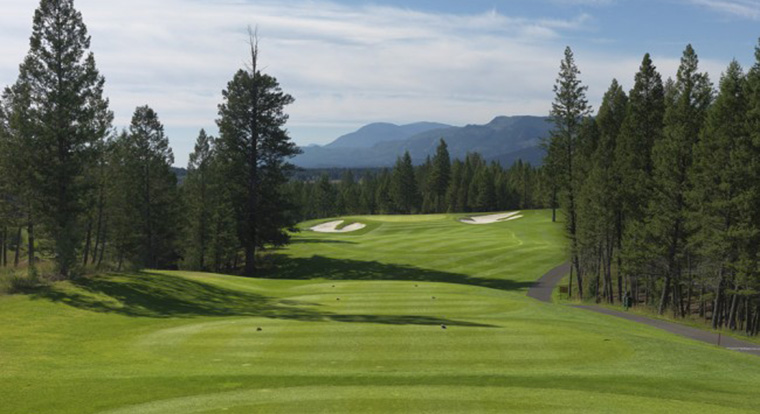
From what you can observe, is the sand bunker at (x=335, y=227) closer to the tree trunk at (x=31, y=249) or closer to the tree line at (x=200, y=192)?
the tree line at (x=200, y=192)

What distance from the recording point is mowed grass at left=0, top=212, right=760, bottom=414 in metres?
11.1

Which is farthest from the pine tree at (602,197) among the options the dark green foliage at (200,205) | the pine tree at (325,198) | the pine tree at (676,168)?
the pine tree at (325,198)

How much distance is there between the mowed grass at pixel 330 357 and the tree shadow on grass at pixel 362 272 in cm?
1901

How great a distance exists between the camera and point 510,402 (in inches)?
433

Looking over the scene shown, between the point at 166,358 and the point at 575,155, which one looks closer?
the point at 166,358

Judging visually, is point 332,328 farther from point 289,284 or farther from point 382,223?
point 382,223

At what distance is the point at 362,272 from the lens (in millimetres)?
51656

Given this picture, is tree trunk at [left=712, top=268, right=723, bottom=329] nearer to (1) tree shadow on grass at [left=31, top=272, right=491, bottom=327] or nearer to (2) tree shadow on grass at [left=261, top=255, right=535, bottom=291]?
(2) tree shadow on grass at [left=261, top=255, right=535, bottom=291]

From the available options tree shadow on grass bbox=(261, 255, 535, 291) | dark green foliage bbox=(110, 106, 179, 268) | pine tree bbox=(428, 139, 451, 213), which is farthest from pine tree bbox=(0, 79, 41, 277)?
pine tree bbox=(428, 139, 451, 213)

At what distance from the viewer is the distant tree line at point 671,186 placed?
3056cm

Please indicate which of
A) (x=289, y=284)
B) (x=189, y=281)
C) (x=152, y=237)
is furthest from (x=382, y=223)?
(x=189, y=281)

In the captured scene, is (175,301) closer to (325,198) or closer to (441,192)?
(441,192)

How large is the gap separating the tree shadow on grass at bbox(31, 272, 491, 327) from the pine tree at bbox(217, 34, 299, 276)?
2282cm

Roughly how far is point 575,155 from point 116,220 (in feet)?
148
